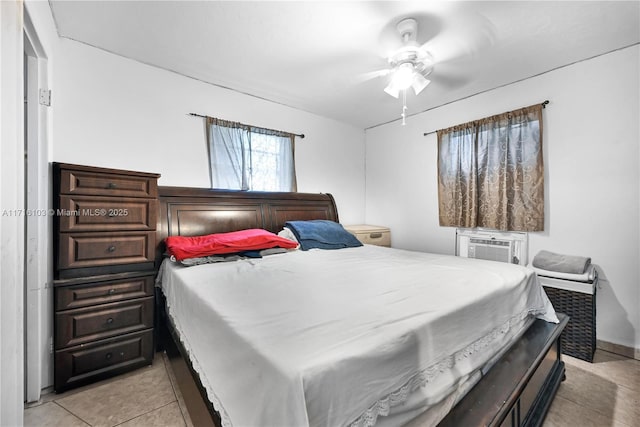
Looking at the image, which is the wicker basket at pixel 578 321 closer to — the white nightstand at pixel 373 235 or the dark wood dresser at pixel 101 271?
the white nightstand at pixel 373 235

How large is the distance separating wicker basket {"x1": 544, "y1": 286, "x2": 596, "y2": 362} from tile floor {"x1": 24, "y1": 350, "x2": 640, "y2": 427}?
0.18 m

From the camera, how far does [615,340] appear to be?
2318 millimetres

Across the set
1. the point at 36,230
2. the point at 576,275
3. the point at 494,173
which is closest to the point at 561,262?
the point at 576,275

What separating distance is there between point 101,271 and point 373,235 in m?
2.97

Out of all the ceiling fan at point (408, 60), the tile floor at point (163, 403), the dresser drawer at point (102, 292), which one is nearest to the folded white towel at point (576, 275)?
the tile floor at point (163, 403)

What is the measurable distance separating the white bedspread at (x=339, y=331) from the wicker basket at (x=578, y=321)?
0.67 m

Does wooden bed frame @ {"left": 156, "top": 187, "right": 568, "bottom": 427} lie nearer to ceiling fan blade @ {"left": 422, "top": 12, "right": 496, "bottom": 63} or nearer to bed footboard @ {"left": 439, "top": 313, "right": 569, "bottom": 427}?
bed footboard @ {"left": 439, "top": 313, "right": 569, "bottom": 427}

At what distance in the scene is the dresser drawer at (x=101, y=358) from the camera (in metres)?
1.74

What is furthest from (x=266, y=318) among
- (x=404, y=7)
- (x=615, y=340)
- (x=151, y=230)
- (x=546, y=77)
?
(x=546, y=77)

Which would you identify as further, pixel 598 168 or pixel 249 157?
pixel 249 157

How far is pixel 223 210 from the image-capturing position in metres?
2.86

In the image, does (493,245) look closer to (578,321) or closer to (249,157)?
(578,321)

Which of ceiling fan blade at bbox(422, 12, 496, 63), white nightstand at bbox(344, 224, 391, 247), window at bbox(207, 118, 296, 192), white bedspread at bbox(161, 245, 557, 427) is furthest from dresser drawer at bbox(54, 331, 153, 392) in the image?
ceiling fan blade at bbox(422, 12, 496, 63)

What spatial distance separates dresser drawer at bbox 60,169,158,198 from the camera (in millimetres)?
1775
